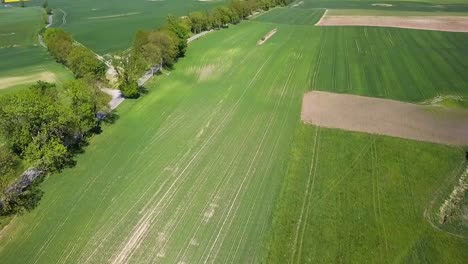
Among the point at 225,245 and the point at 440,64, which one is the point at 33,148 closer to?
the point at 225,245

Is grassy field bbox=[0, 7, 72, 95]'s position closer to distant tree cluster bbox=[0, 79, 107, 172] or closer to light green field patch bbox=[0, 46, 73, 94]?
light green field patch bbox=[0, 46, 73, 94]

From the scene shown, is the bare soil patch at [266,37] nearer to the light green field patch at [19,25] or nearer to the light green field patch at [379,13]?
the light green field patch at [379,13]

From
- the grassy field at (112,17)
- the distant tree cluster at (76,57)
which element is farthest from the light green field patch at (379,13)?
the distant tree cluster at (76,57)

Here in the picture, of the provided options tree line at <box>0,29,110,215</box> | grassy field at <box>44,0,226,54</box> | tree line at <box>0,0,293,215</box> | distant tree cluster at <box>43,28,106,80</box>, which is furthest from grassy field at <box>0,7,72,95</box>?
tree line at <box>0,29,110,215</box>

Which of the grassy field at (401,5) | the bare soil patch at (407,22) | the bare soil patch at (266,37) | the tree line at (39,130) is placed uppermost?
the grassy field at (401,5)

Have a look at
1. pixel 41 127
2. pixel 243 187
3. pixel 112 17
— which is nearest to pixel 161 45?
pixel 41 127
